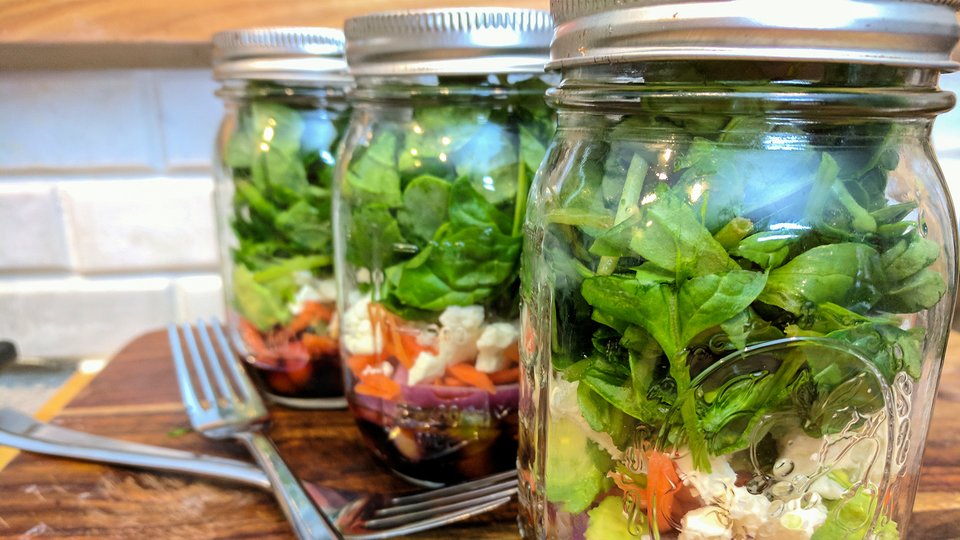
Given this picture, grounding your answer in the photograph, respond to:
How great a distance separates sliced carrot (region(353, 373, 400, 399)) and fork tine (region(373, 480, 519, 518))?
7 centimetres

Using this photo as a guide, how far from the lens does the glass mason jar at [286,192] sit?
54cm

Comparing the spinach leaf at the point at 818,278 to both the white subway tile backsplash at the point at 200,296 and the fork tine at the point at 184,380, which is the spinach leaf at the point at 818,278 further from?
the white subway tile backsplash at the point at 200,296

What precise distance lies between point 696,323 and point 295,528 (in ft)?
0.92

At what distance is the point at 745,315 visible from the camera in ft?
0.88

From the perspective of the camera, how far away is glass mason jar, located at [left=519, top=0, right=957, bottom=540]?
26cm

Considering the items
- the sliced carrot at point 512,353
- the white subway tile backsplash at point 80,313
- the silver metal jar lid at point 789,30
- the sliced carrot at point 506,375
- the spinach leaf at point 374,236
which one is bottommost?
the white subway tile backsplash at point 80,313

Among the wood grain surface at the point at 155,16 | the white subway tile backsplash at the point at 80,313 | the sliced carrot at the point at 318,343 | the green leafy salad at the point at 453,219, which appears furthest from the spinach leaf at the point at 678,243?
the white subway tile backsplash at the point at 80,313

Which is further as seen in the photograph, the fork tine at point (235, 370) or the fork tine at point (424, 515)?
the fork tine at point (235, 370)

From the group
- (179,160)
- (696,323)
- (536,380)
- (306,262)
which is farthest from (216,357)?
(696,323)

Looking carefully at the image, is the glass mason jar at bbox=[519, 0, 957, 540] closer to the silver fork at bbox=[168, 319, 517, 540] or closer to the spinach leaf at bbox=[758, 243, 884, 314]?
the spinach leaf at bbox=[758, 243, 884, 314]

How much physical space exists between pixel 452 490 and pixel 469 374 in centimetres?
8

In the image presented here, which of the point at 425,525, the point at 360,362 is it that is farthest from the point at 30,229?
the point at 425,525

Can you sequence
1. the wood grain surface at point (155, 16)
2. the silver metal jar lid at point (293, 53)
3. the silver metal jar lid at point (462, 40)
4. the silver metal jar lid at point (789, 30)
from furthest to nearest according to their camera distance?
the wood grain surface at point (155, 16) → the silver metal jar lid at point (293, 53) → the silver metal jar lid at point (462, 40) → the silver metal jar lid at point (789, 30)

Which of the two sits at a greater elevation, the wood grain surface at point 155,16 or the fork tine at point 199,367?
the wood grain surface at point 155,16
